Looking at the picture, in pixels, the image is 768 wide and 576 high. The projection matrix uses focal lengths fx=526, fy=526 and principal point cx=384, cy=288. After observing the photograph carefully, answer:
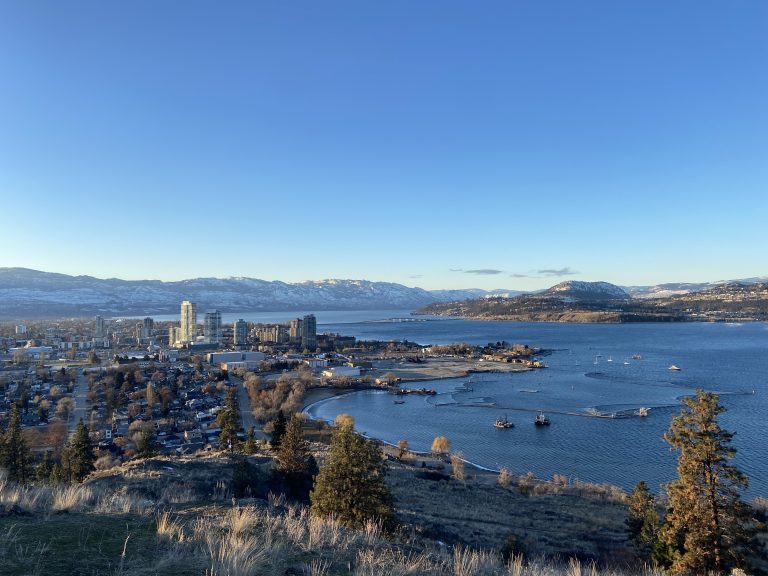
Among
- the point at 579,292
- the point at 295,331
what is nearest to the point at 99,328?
the point at 295,331

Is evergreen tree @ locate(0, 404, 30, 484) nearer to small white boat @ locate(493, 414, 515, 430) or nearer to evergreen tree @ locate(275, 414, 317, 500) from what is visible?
evergreen tree @ locate(275, 414, 317, 500)

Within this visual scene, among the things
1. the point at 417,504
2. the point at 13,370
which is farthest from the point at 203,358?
the point at 417,504

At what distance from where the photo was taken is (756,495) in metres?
14.8

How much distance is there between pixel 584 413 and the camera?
26.7 meters

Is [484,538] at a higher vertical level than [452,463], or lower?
higher

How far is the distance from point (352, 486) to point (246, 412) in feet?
78.1

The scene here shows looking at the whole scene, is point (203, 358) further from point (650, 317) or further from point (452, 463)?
point (650, 317)

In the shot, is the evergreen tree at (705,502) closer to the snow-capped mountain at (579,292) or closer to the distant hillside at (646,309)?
the distant hillside at (646,309)

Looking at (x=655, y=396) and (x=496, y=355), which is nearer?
(x=655, y=396)

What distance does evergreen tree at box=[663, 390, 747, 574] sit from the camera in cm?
509

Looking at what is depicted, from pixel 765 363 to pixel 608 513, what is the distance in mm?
41597

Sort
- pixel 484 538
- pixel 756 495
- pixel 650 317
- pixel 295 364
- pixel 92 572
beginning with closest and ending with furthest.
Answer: pixel 92 572 → pixel 484 538 → pixel 756 495 → pixel 295 364 → pixel 650 317

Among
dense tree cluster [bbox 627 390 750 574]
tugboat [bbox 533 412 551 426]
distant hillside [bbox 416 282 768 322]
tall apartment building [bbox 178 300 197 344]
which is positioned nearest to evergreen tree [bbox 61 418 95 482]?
dense tree cluster [bbox 627 390 750 574]

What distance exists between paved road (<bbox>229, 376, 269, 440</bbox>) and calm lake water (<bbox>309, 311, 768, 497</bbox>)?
12.5 feet
